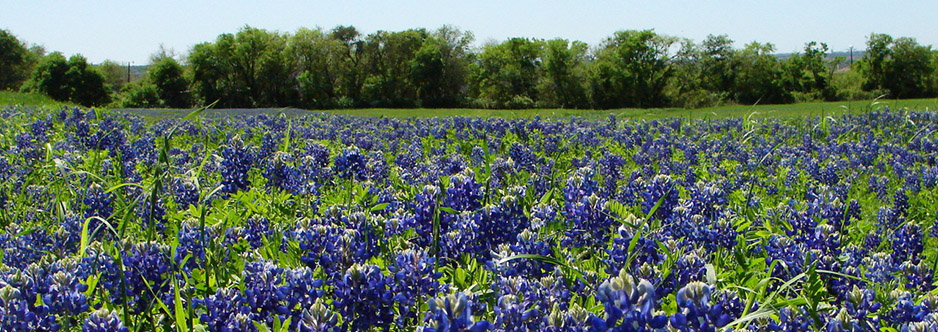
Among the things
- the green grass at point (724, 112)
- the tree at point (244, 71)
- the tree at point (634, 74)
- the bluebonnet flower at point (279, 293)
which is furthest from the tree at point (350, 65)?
the bluebonnet flower at point (279, 293)

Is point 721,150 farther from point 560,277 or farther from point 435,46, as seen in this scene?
point 435,46

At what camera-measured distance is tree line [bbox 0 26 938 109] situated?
235 ft

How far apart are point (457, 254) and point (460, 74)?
76.2 m

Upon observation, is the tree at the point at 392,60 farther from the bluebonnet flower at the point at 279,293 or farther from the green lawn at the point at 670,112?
the bluebonnet flower at the point at 279,293

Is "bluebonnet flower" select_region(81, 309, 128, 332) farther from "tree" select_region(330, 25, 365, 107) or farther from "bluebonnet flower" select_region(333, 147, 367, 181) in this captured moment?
"tree" select_region(330, 25, 365, 107)

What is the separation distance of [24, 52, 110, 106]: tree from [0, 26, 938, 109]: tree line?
133mm

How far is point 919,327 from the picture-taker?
185 centimetres

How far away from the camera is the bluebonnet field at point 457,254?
6.85 feet

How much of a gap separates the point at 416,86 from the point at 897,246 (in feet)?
241

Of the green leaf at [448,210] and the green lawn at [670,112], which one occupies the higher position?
the green leaf at [448,210]

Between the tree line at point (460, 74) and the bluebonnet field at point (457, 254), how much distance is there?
207 feet

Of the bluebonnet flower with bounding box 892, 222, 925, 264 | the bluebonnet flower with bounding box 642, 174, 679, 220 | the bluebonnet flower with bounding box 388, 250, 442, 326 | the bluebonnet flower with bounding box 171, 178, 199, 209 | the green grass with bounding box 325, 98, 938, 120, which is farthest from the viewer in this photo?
the green grass with bounding box 325, 98, 938, 120

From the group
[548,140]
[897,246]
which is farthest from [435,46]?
[897,246]

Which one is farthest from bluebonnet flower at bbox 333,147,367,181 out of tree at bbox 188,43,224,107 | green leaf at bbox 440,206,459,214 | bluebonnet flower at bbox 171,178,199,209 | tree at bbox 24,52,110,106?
tree at bbox 24,52,110,106
